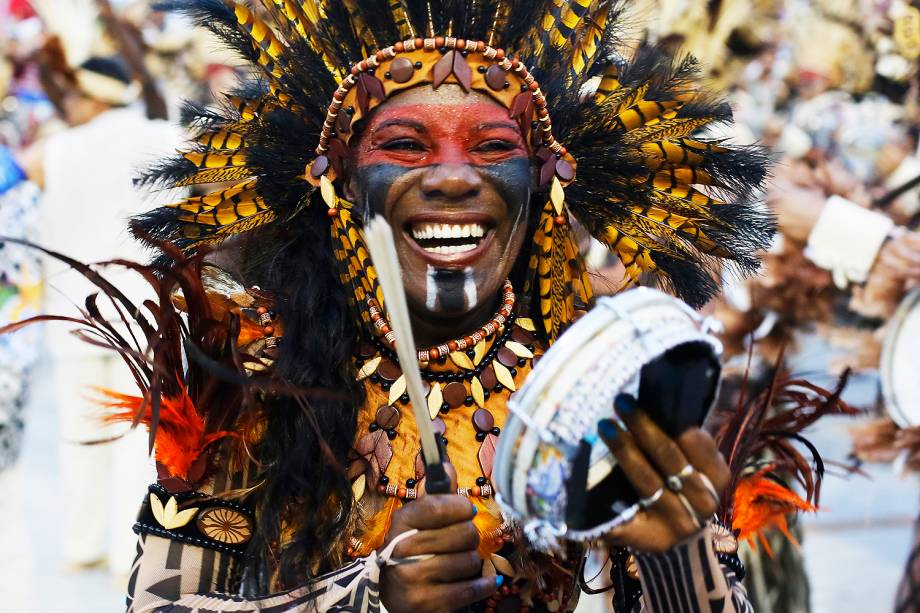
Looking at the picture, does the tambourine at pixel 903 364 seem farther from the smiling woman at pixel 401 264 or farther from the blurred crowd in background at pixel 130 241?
the smiling woman at pixel 401 264

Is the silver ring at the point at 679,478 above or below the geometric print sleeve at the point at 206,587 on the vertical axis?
above

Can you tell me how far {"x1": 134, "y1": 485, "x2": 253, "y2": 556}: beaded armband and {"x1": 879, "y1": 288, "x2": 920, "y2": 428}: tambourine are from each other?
8.56ft

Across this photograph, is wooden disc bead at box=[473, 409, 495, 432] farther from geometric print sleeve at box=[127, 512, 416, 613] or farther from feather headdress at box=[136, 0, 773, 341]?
geometric print sleeve at box=[127, 512, 416, 613]

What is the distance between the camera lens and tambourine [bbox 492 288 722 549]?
175cm

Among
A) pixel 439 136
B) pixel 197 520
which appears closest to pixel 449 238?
pixel 439 136

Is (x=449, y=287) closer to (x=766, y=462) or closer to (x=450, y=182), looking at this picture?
(x=450, y=182)

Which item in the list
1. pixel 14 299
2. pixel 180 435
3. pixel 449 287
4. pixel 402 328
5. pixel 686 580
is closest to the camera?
pixel 402 328

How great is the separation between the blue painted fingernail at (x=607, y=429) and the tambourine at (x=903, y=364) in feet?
8.23

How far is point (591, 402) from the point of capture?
68.7 inches

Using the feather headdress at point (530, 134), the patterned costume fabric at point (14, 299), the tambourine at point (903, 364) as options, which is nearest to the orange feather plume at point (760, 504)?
the feather headdress at point (530, 134)

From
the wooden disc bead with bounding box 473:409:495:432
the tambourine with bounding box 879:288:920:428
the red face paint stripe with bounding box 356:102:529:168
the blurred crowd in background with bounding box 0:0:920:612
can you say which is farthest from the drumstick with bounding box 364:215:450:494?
the tambourine with bounding box 879:288:920:428

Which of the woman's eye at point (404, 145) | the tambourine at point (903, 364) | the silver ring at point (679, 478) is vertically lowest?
the silver ring at point (679, 478)

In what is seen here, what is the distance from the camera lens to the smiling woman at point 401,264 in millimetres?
2174

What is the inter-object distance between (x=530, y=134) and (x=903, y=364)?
2.21 meters
